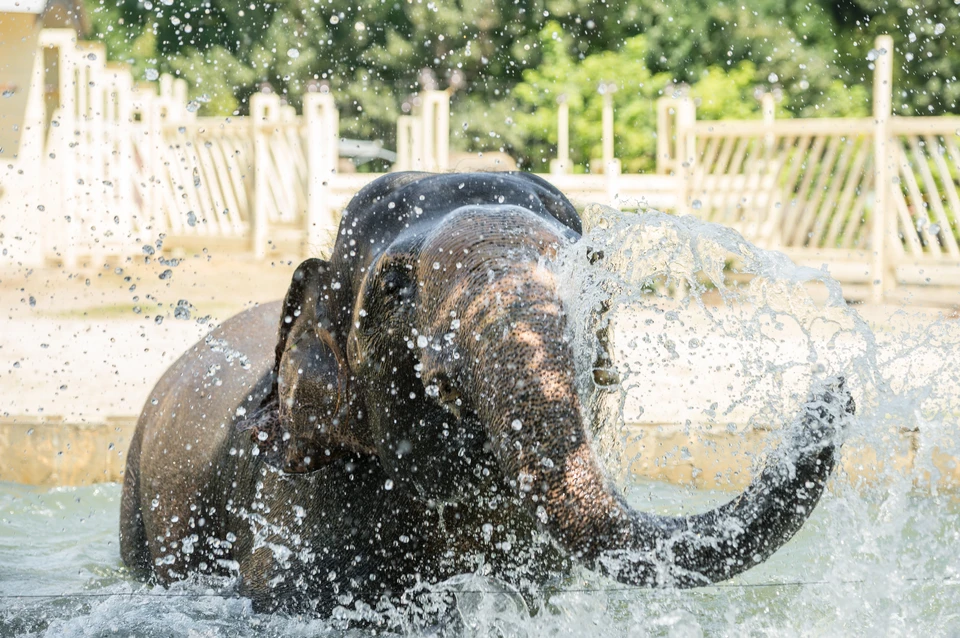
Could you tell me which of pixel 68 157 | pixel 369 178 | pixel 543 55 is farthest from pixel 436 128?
pixel 543 55

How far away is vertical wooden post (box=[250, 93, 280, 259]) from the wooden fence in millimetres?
27

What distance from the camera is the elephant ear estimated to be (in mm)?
2439

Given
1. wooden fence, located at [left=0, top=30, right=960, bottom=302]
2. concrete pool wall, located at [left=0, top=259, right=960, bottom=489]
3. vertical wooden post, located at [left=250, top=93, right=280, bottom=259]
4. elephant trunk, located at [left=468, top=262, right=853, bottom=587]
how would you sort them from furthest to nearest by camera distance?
vertical wooden post, located at [left=250, top=93, right=280, bottom=259] < wooden fence, located at [left=0, top=30, right=960, bottom=302] < concrete pool wall, located at [left=0, top=259, right=960, bottom=489] < elephant trunk, located at [left=468, top=262, right=853, bottom=587]

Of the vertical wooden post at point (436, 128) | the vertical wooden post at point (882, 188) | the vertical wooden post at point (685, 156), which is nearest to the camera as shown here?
the vertical wooden post at point (882, 188)

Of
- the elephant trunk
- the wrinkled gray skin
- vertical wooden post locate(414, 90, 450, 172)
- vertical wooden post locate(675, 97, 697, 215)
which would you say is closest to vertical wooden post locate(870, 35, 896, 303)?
vertical wooden post locate(675, 97, 697, 215)

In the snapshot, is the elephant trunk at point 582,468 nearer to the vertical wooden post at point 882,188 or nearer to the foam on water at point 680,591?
the foam on water at point 680,591

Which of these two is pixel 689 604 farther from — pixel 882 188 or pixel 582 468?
pixel 882 188

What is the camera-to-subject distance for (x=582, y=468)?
1692 mm

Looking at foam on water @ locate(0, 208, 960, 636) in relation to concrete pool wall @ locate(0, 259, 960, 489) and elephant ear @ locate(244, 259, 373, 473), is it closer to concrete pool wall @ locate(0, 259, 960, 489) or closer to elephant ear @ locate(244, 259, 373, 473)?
concrete pool wall @ locate(0, 259, 960, 489)

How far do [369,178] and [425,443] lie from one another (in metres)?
9.64

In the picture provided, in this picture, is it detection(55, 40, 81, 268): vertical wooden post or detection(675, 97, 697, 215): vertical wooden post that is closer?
detection(675, 97, 697, 215): vertical wooden post

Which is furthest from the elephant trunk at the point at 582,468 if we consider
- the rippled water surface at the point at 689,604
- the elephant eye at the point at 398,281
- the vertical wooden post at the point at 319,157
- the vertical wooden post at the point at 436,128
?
the vertical wooden post at the point at 436,128

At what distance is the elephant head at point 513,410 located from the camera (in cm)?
171

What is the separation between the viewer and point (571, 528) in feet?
5.55
